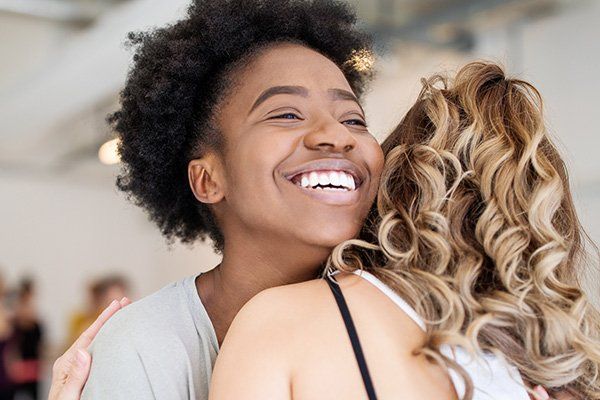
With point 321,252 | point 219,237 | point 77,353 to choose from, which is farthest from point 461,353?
Result: point 219,237

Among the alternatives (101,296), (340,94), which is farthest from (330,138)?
(101,296)

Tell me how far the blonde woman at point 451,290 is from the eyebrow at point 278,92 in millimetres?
239

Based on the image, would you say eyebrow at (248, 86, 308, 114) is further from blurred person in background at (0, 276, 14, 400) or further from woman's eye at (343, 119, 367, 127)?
blurred person in background at (0, 276, 14, 400)

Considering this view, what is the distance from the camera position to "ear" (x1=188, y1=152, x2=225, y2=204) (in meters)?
1.76

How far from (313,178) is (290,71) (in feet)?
0.84

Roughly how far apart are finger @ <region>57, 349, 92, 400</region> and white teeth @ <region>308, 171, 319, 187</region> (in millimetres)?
521

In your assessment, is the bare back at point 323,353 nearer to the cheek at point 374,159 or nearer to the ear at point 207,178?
the cheek at point 374,159

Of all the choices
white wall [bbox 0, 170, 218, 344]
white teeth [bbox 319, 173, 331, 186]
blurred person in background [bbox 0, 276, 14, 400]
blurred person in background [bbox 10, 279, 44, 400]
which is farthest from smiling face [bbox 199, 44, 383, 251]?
white wall [bbox 0, 170, 218, 344]

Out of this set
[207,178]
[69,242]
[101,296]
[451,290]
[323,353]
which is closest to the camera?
[323,353]

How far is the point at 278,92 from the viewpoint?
65.6 inches

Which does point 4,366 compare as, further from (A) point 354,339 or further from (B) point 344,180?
(A) point 354,339

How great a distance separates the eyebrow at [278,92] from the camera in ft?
5.43

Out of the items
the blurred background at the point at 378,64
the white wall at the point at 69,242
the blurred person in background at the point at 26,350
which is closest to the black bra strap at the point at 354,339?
the blurred background at the point at 378,64

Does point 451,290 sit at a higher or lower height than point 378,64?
lower
